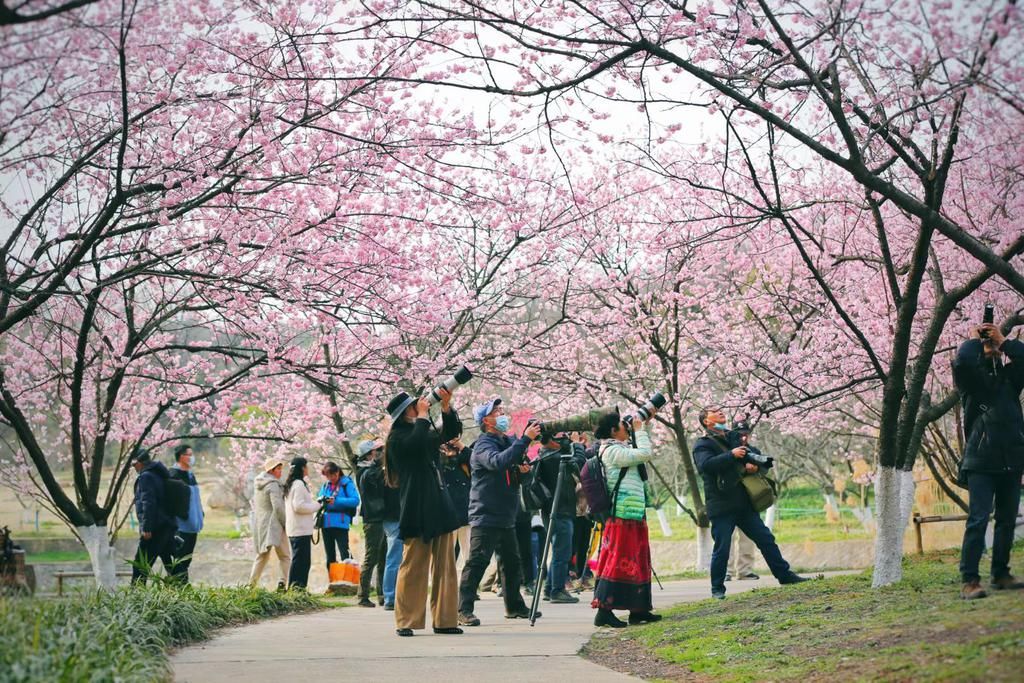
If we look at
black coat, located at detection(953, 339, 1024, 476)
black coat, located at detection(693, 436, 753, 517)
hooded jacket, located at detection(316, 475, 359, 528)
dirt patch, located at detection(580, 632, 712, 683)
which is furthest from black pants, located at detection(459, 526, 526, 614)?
hooded jacket, located at detection(316, 475, 359, 528)

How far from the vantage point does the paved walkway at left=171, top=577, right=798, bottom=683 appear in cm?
622

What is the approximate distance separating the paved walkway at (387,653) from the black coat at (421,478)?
0.90 meters

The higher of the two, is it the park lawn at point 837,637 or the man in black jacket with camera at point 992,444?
the man in black jacket with camera at point 992,444

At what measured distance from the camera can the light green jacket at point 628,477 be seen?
8656 mm

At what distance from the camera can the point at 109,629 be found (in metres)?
6.16

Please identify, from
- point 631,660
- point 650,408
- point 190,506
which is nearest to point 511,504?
point 650,408

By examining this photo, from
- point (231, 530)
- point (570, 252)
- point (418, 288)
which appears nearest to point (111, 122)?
point (418, 288)

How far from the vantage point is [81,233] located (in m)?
8.72

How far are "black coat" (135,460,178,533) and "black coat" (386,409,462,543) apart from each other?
430 cm

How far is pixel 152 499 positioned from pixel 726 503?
6426mm

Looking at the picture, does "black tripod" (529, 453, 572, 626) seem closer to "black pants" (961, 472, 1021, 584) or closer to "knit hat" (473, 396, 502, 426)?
"knit hat" (473, 396, 502, 426)

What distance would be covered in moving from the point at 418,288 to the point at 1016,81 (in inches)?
314

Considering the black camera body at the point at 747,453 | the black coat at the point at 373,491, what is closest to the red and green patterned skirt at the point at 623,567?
the black camera body at the point at 747,453

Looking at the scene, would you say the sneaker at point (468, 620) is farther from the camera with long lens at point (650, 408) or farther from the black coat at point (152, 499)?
the black coat at point (152, 499)
